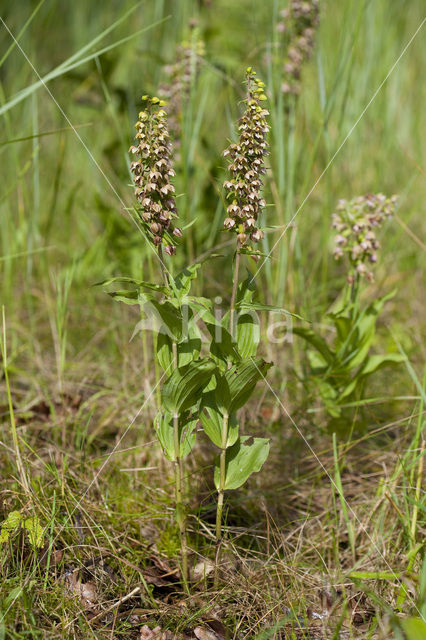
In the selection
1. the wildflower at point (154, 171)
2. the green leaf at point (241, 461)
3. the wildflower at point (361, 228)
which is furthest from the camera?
Result: the wildflower at point (361, 228)

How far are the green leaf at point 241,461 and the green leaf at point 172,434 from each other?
0.12m

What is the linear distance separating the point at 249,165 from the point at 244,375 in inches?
21.1

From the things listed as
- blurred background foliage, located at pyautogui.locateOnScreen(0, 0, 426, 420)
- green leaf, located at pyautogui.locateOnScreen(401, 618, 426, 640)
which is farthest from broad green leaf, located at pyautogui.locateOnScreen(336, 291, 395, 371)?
green leaf, located at pyautogui.locateOnScreen(401, 618, 426, 640)

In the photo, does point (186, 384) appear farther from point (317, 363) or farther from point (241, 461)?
point (317, 363)

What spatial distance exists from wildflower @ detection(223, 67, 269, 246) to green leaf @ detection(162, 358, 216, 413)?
339 millimetres

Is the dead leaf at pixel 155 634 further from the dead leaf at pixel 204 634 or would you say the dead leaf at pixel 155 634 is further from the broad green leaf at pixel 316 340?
the broad green leaf at pixel 316 340

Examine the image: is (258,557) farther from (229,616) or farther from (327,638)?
(327,638)

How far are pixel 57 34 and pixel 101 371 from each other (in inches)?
164

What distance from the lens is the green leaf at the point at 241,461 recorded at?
1.57m

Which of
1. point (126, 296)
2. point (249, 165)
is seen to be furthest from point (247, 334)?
point (249, 165)

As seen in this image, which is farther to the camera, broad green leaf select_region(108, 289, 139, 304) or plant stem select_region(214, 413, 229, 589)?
plant stem select_region(214, 413, 229, 589)

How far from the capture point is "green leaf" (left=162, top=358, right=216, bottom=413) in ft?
4.53

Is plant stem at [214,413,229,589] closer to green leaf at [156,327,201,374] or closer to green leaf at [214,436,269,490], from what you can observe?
green leaf at [214,436,269,490]

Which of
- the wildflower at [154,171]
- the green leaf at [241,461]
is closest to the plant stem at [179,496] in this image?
the green leaf at [241,461]
